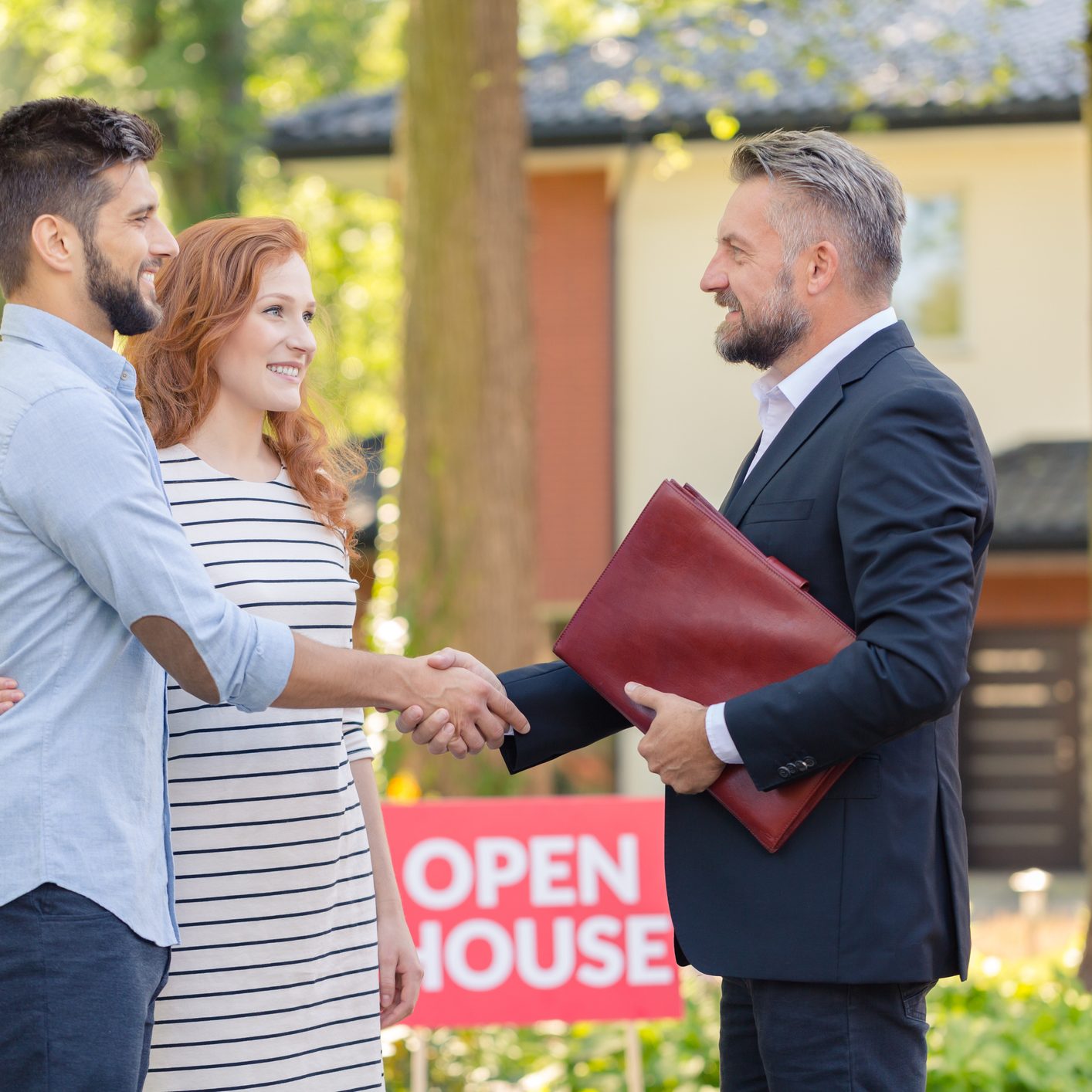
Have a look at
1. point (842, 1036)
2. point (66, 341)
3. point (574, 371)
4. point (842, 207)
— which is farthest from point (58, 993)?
point (574, 371)

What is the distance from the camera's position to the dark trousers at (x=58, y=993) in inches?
80.7

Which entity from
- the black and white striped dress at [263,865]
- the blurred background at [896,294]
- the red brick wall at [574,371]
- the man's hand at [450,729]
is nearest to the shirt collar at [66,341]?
the black and white striped dress at [263,865]

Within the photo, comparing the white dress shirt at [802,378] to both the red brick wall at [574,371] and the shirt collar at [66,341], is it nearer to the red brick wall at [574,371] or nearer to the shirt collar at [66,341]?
the shirt collar at [66,341]

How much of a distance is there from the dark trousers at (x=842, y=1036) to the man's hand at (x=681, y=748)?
36cm

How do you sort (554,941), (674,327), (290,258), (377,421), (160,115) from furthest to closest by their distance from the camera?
(377,421) < (160,115) < (674,327) < (554,941) < (290,258)

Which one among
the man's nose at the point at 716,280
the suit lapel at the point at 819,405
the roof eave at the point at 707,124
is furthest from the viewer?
the roof eave at the point at 707,124

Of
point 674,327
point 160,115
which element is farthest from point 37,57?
point 674,327

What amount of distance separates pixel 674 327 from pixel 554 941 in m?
11.0

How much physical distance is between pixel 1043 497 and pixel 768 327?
42.6ft

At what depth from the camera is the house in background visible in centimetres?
1441

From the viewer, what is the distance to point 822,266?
2.62m

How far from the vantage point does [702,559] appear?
99.7 inches

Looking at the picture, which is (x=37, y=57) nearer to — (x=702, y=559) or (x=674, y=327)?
(x=674, y=327)

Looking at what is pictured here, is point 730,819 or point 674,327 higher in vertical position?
point 674,327
